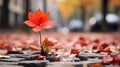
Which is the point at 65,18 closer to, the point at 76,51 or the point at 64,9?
the point at 64,9

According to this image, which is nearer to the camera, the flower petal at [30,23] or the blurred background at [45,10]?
the flower petal at [30,23]

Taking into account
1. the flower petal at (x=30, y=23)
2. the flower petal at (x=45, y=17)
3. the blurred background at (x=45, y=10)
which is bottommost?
the flower petal at (x=30, y=23)

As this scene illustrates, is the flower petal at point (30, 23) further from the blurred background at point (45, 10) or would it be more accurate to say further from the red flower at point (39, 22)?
the blurred background at point (45, 10)

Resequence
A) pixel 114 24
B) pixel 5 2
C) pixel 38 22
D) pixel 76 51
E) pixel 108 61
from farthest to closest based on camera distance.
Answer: pixel 114 24, pixel 5 2, pixel 76 51, pixel 38 22, pixel 108 61

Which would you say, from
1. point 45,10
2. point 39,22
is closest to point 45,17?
point 39,22

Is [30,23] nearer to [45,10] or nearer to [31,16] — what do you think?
[31,16]

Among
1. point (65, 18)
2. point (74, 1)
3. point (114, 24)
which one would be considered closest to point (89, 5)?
point (74, 1)

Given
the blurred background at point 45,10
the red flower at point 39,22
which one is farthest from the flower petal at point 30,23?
the blurred background at point 45,10

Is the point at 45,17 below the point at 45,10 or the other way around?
below
